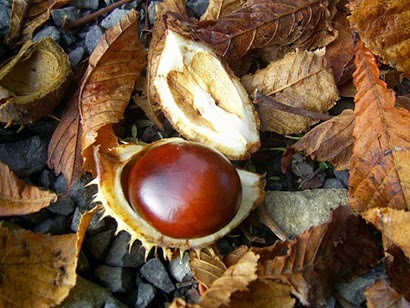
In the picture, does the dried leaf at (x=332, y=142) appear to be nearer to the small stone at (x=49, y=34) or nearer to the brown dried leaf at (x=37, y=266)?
the brown dried leaf at (x=37, y=266)

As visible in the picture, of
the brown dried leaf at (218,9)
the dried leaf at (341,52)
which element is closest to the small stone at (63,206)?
the brown dried leaf at (218,9)

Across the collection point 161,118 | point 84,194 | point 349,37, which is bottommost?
point 84,194

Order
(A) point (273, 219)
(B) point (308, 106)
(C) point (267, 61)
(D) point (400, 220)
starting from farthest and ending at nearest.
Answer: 1. (C) point (267, 61)
2. (B) point (308, 106)
3. (A) point (273, 219)
4. (D) point (400, 220)

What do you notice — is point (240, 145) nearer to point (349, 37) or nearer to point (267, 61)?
point (267, 61)

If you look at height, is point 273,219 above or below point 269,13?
below

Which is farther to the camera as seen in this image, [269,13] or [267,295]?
[269,13]

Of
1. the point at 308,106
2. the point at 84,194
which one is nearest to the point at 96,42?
the point at 84,194

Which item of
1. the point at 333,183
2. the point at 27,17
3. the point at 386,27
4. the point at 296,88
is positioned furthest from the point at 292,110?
the point at 27,17

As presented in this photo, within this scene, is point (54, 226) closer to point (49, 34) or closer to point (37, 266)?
point (37, 266)
